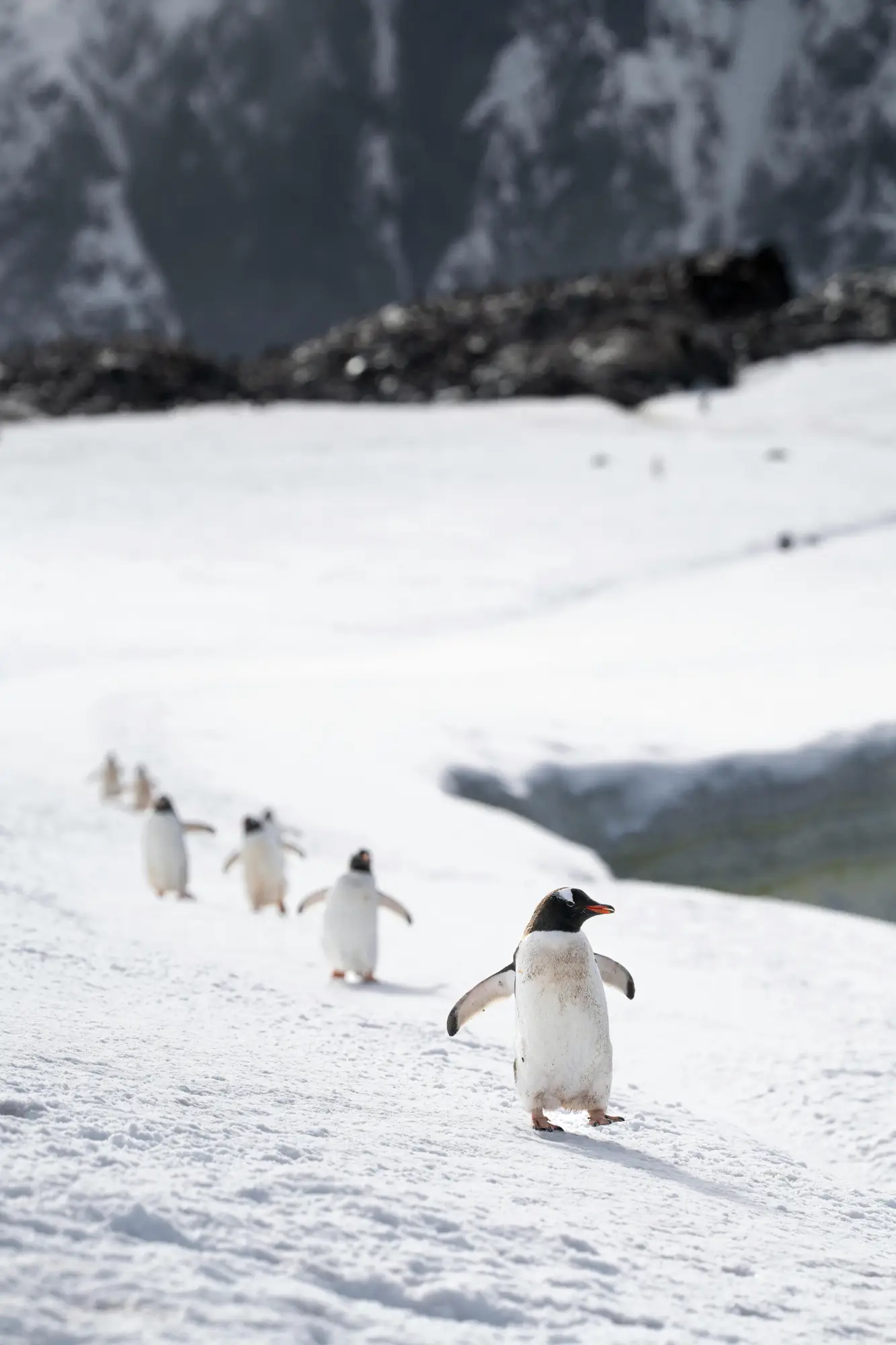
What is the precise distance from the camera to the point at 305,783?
1328 centimetres

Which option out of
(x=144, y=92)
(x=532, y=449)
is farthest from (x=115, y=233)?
(x=532, y=449)

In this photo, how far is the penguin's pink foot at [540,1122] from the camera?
4.50 meters

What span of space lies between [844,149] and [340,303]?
223ft

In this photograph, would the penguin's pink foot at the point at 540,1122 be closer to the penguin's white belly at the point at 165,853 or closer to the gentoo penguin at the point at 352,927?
the gentoo penguin at the point at 352,927

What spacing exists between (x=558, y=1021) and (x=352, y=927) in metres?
2.85

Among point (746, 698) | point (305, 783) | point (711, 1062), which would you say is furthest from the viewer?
point (746, 698)

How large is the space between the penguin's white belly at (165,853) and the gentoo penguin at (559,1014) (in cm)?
501

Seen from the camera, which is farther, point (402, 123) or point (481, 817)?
point (402, 123)

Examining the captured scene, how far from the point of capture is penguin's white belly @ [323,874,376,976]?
720 cm

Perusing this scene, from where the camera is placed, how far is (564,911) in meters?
4.51

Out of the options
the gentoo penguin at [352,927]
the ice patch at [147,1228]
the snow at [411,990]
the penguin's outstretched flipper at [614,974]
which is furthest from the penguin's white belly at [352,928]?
the ice patch at [147,1228]

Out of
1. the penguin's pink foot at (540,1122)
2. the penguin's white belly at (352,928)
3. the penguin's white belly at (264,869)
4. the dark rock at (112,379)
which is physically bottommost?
the penguin's white belly at (264,869)

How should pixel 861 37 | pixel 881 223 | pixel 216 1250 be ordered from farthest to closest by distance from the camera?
1. pixel 861 37
2. pixel 881 223
3. pixel 216 1250

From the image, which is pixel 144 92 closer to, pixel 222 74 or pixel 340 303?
pixel 222 74
